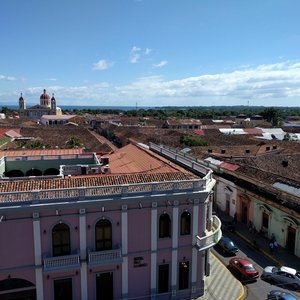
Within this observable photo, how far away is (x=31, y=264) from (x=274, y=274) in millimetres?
17244

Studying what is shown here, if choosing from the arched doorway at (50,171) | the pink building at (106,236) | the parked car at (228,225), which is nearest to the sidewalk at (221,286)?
the pink building at (106,236)

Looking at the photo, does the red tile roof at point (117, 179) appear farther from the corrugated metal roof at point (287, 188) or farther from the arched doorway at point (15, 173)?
the corrugated metal roof at point (287, 188)

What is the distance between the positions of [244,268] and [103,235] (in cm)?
1195

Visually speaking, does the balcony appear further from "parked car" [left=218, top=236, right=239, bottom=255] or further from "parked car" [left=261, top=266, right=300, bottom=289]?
"parked car" [left=218, top=236, right=239, bottom=255]

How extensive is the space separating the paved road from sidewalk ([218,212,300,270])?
56 cm

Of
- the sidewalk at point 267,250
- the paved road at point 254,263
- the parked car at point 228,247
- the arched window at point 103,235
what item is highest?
the arched window at point 103,235

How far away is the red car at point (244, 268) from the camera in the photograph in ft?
83.1

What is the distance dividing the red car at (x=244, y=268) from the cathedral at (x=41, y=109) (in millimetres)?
148367

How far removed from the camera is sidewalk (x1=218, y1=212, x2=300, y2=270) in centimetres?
2814

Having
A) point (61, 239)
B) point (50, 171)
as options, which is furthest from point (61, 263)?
point (50, 171)

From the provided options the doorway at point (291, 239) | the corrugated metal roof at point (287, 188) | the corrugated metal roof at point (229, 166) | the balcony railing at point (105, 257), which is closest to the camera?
the balcony railing at point (105, 257)

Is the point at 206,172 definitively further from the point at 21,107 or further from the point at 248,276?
the point at 21,107

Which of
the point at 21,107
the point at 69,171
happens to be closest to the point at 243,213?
the point at 69,171

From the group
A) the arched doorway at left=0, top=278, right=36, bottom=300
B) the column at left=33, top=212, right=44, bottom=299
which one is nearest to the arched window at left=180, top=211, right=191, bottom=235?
the column at left=33, top=212, right=44, bottom=299
